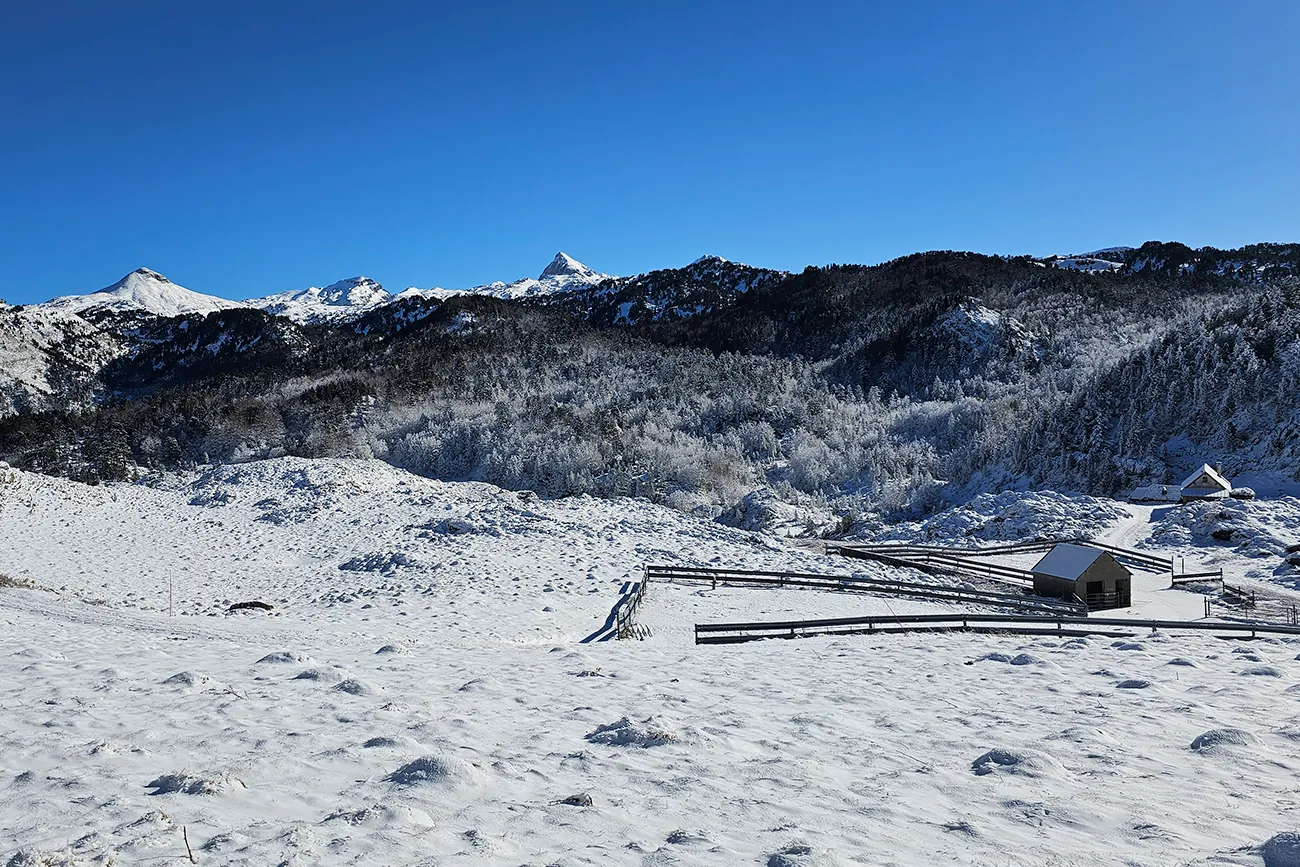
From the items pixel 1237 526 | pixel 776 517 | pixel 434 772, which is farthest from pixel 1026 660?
pixel 776 517

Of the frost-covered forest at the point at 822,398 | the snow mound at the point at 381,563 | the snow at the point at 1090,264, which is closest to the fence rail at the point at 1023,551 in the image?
the frost-covered forest at the point at 822,398

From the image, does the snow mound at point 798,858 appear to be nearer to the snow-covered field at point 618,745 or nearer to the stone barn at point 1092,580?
the snow-covered field at point 618,745

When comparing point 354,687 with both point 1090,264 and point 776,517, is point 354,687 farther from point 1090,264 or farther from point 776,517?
point 1090,264

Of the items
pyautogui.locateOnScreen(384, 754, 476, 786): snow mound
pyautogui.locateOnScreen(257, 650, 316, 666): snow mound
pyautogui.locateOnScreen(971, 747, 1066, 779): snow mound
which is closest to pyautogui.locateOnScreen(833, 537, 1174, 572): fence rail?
pyautogui.locateOnScreen(971, 747, 1066, 779): snow mound

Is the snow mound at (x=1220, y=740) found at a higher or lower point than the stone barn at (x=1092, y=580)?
higher

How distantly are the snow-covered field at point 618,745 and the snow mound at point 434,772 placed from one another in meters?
0.04

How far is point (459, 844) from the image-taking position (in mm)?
5609

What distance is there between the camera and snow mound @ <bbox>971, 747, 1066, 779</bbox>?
7.75 metres

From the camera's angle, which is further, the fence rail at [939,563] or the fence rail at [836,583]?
the fence rail at [939,563]

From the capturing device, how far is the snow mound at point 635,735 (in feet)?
28.6

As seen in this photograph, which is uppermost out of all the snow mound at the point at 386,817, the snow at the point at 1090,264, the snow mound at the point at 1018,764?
the snow at the point at 1090,264

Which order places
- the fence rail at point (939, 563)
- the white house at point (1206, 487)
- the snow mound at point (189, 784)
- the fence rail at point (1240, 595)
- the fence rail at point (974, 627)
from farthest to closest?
the white house at point (1206, 487), the fence rail at point (939, 563), the fence rail at point (1240, 595), the fence rail at point (974, 627), the snow mound at point (189, 784)

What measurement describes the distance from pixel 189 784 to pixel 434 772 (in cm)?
219

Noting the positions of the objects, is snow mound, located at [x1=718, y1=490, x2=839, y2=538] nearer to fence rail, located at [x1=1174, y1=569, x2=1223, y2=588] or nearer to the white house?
fence rail, located at [x1=1174, y1=569, x2=1223, y2=588]
